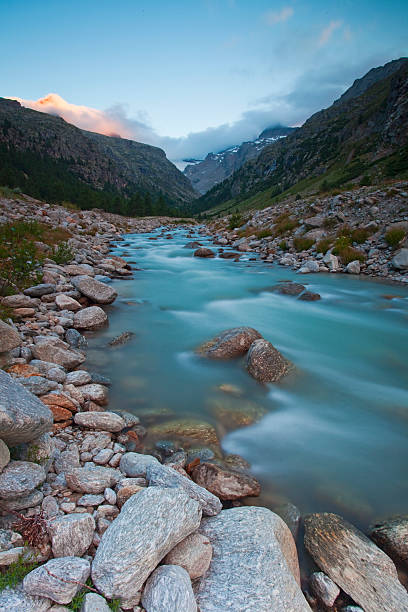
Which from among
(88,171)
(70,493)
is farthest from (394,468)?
(88,171)

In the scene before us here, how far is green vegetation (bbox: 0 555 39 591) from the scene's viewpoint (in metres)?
2.01

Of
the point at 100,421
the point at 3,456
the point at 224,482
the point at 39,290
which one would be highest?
the point at 39,290

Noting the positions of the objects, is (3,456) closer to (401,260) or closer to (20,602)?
(20,602)

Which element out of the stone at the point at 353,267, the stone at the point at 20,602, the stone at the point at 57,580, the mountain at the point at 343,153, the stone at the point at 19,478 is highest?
the mountain at the point at 343,153

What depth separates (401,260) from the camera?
13.9m

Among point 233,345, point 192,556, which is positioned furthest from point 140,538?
point 233,345

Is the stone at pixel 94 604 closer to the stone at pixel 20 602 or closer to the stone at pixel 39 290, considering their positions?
the stone at pixel 20 602

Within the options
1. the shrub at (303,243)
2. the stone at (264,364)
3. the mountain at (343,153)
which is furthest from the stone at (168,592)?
the mountain at (343,153)

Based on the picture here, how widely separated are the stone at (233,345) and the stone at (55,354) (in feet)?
9.34

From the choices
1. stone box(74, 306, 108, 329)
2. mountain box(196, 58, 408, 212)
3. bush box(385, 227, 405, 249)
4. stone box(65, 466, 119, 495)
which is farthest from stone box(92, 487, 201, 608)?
mountain box(196, 58, 408, 212)

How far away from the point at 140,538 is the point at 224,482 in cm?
162

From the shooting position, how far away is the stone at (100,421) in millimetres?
4315

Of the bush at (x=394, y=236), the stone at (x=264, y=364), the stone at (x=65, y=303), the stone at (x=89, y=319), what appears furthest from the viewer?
the bush at (x=394, y=236)

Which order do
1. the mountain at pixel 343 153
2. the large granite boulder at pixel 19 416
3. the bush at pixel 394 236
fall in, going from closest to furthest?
the large granite boulder at pixel 19 416 < the bush at pixel 394 236 < the mountain at pixel 343 153
